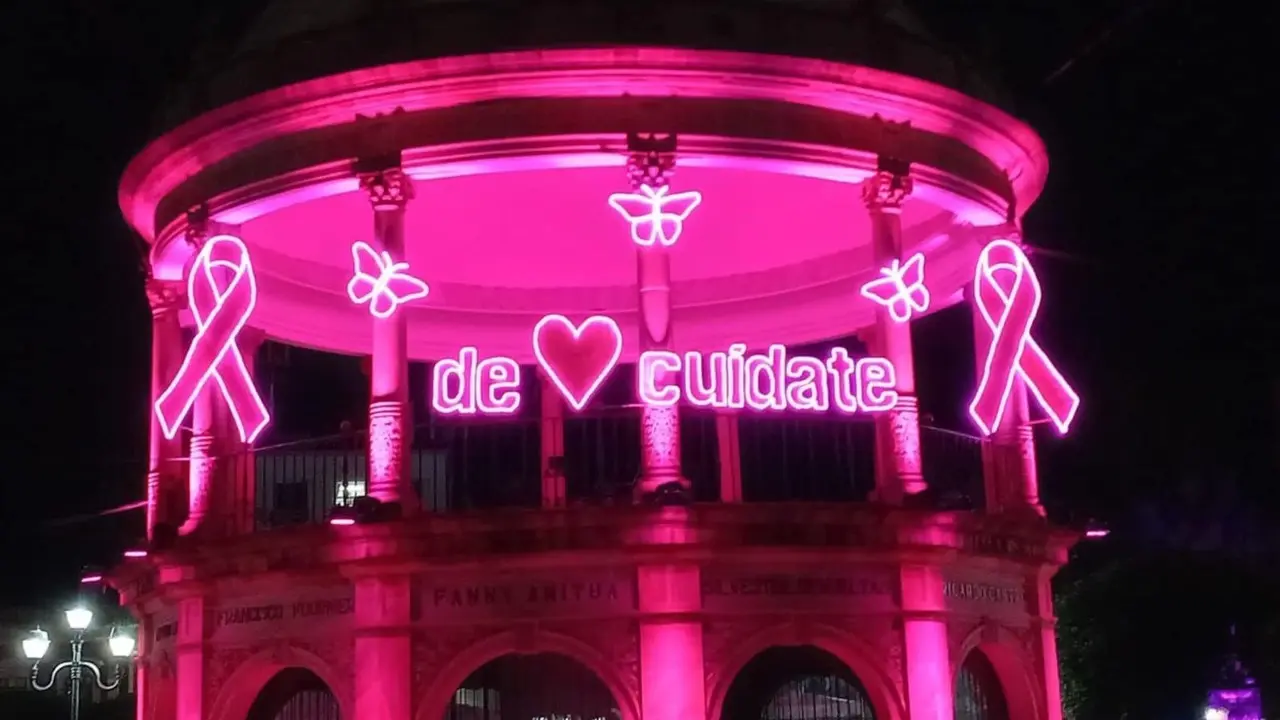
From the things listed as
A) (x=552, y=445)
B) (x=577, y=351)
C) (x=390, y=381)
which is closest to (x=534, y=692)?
(x=390, y=381)

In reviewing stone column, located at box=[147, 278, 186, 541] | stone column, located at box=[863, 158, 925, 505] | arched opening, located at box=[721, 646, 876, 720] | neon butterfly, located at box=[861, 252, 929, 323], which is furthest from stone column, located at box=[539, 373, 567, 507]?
stone column, located at box=[147, 278, 186, 541]

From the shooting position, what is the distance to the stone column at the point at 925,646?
24406 mm

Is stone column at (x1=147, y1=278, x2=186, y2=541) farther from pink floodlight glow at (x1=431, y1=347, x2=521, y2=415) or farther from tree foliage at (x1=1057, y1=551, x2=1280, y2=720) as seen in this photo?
tree foliage at (x1=1057, y1=551, x2=1280, y2=720)

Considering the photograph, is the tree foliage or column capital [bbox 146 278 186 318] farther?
the tree foliage

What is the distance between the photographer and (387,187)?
25438 millimetres

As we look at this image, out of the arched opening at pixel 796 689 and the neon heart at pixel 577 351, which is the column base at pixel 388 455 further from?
the arched opening at pixel 796 689

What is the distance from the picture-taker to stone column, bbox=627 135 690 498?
24.0 meters

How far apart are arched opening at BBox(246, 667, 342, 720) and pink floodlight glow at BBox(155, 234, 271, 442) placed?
4.71 m

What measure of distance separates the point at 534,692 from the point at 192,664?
5.69 meters

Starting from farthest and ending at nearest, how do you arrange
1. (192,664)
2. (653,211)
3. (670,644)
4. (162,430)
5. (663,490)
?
(162,430) → (192,664) → (653,211) → (670,644) → (663,490)

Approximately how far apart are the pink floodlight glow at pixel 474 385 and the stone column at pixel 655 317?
2.06 metres

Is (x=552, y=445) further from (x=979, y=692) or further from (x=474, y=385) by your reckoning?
(x=979, y=692)

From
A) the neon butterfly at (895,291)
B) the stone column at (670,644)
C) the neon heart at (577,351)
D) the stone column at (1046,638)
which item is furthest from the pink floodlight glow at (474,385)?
the stone column at (1046,638)

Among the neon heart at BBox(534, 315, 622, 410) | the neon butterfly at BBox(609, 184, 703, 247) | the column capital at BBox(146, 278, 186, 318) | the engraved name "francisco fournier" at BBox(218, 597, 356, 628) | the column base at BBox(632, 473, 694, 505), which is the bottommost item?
the engraved name "francisco fournier" at BBox(218, 597, 356, 628)
